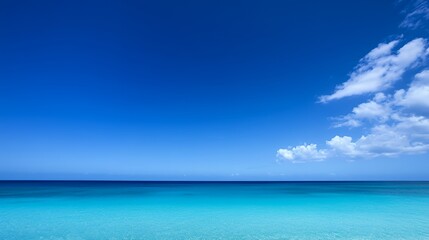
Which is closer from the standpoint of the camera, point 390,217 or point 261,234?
point 261,234

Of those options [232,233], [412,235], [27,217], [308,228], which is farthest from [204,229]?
[27,217]

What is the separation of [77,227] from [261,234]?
325 inches

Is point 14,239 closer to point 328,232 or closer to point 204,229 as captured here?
point 204,229

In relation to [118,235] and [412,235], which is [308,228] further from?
[118,235]

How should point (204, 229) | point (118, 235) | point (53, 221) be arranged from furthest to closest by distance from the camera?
1. point (53, 221)
2. point (204, 229)
3. point (118, 235)

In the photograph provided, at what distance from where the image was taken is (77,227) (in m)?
11.4

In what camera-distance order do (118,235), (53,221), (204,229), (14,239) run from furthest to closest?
1. (53,221)
2. (204,229)
3. (118,235)
4. (14,239)

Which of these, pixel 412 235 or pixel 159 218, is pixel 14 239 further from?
pixel 412 235

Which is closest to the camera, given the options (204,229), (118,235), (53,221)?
(118,235)

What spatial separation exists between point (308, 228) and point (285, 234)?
5.26 ft

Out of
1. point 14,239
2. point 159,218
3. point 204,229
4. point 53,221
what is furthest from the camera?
point 159,218

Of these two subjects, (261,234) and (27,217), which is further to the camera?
(27,217)

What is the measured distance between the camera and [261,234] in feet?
34.2

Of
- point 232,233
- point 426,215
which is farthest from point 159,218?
point 426,215
